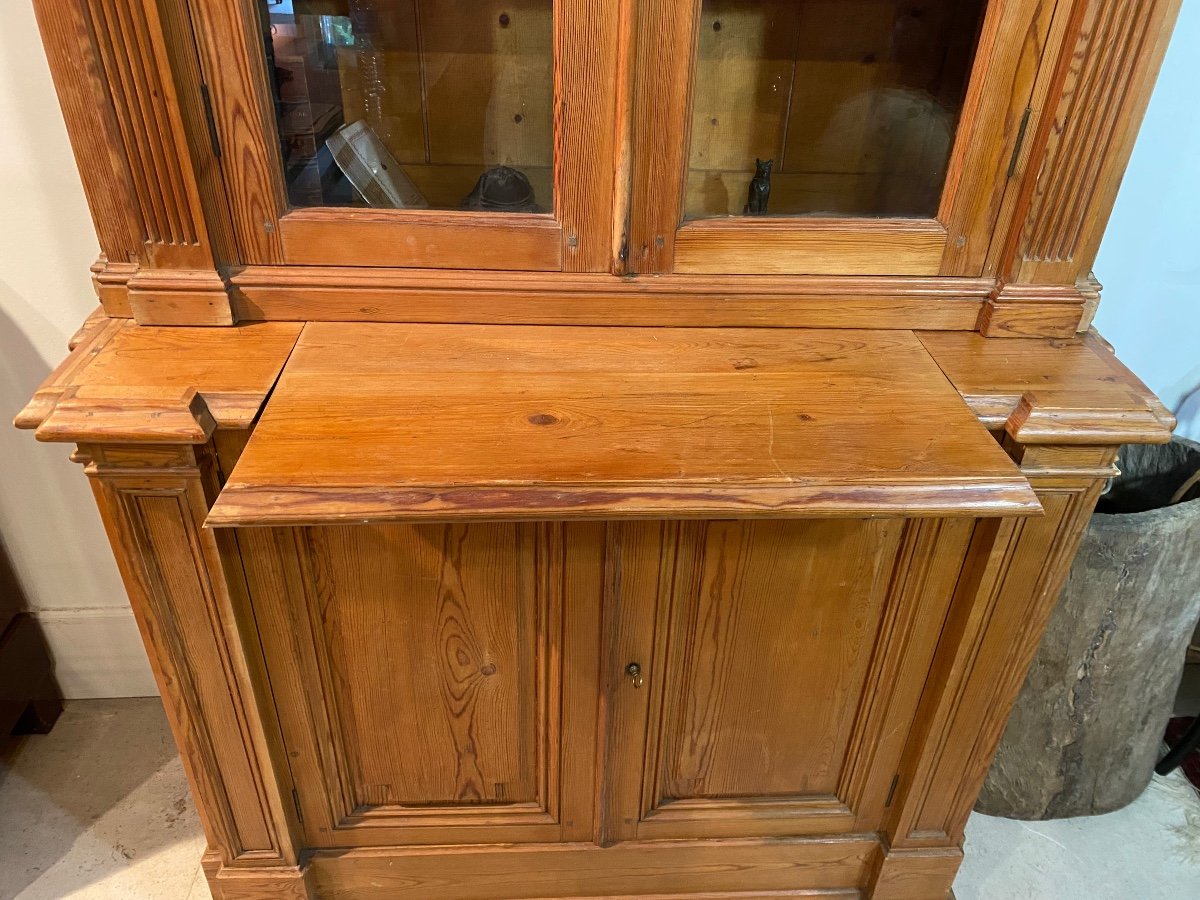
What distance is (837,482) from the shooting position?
82 cm

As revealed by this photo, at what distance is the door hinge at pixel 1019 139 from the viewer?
3.22 feet

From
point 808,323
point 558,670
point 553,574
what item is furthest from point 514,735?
point 808,323

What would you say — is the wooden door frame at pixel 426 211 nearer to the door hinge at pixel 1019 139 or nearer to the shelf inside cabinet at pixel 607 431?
the shelf inside cabinet at pixel 607 431

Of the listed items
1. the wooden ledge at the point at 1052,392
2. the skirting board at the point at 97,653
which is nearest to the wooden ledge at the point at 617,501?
the wooden ledge at the point at 1052,392

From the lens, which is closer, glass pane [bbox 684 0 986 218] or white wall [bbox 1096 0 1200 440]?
glass pane [bbox 684 0 986 218]

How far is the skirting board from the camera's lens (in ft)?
5.25

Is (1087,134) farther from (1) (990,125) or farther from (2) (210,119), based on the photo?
(2) (210,119)

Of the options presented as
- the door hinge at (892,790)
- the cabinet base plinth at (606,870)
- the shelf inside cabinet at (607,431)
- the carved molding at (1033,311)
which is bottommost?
the cabinet base plinth at (606,870)

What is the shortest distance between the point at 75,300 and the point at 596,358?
88cm

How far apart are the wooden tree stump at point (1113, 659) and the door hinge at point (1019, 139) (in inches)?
22.2

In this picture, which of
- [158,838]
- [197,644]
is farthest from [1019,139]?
[158,838]

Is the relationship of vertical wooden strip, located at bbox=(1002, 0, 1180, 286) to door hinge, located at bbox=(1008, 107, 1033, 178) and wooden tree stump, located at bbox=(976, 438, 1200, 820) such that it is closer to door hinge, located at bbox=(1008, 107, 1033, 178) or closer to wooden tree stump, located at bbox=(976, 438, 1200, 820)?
door hinge, located at bbox=(1008, 107, 1033, 178)

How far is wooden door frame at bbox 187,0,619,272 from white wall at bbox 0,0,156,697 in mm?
435

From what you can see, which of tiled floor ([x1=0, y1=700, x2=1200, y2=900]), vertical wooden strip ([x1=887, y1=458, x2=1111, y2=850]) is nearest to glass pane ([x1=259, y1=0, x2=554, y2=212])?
vertical wooden strip ([x1=887, y1=458, x2=1111, y2=850])
